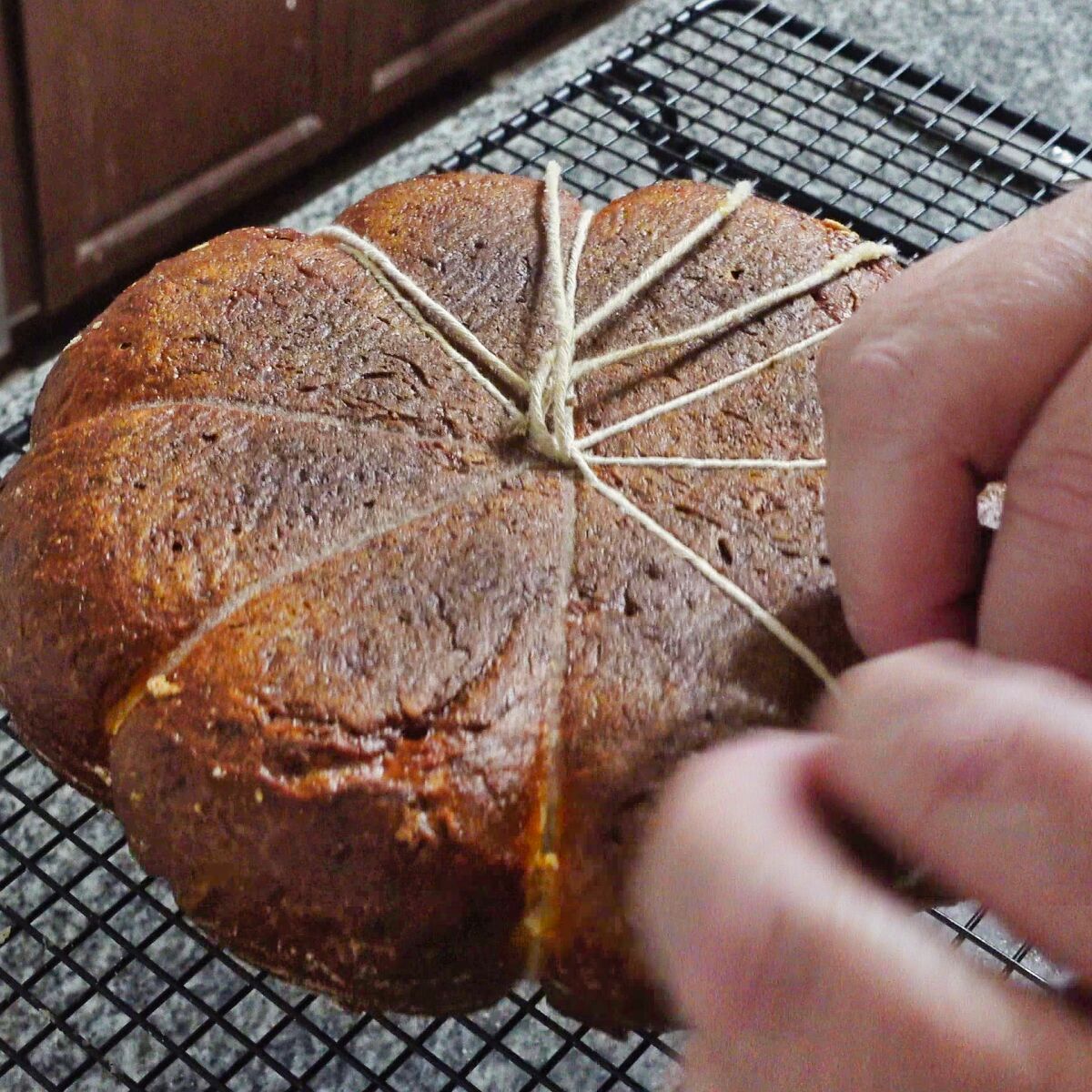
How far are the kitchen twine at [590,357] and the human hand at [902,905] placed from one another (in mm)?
329

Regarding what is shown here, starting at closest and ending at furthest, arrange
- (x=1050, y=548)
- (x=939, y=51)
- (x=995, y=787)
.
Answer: (x=995, y=787) → (x=1050, y=548) → (x=939, y=51)

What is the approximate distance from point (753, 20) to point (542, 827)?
1.08m

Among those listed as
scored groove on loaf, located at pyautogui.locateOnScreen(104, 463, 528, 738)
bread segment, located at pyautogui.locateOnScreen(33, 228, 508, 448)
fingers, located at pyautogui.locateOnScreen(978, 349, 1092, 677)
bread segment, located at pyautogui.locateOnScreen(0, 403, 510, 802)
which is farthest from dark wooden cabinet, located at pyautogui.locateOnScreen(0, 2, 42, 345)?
fingers, located at pyautogui.locateOnScreen(978, 349, 1092, 677)

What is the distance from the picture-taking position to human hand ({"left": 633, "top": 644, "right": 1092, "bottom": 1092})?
0.37 metres

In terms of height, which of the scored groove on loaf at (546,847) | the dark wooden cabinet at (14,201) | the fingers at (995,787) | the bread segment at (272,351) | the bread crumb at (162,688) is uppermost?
the fingers at (995,787)

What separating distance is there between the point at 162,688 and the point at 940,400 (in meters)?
0.43

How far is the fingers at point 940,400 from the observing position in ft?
2.01

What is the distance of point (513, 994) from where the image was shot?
86cm

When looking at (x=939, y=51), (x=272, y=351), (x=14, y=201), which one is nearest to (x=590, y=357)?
(x=272, y=351)

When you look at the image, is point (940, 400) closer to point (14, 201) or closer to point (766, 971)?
point (766, 971)

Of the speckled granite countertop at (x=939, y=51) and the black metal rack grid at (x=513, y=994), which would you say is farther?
the speckled granite countertop at (x=939, y=51)

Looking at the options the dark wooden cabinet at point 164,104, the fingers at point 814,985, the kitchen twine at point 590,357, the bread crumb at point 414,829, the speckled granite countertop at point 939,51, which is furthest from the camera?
the dark wooden cabinet at point 164,104

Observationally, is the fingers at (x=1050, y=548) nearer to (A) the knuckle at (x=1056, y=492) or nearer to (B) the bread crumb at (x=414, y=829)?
(A) the knuckle at (x=1056, y=492)

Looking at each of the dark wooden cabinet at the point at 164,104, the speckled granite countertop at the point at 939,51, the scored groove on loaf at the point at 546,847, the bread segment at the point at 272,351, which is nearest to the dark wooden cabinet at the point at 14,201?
the dark wooden cabinet at the point at 164,104
